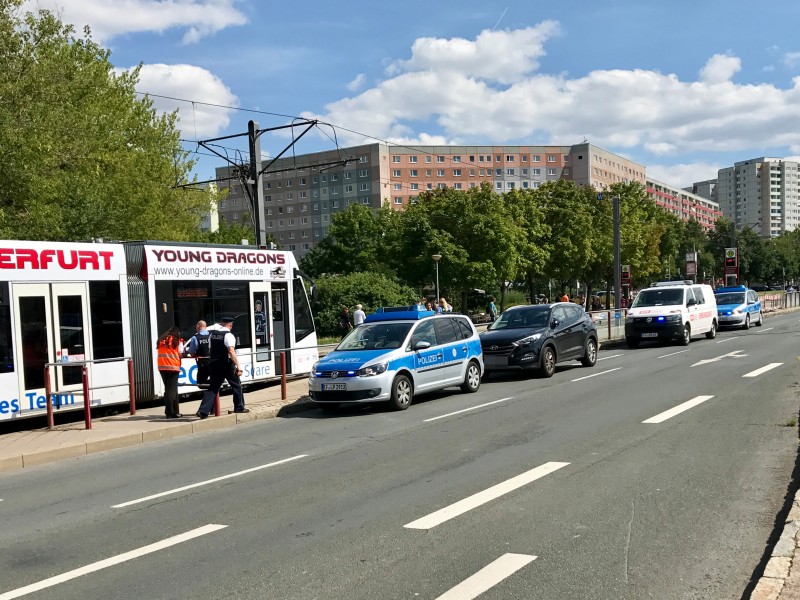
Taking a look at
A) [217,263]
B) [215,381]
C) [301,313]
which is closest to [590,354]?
[301,313]

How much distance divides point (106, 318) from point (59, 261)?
50.8 inches

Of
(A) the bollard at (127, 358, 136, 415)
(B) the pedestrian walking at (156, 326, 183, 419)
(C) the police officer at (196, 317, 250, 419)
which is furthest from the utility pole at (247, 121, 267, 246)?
(C) the police officer at (196, 317, 250, 419)

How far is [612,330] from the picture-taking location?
1201 inches

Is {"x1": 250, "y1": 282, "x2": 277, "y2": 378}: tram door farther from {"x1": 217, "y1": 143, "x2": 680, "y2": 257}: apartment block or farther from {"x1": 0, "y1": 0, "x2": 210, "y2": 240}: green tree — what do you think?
{"x1": 217, "y1": 143, "x2": 680, "y2": 257}: apartment block

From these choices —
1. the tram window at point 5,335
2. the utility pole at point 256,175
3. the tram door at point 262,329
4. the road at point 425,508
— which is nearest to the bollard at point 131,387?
the tram window at point 5,335

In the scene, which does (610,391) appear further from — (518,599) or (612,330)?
(612,330)

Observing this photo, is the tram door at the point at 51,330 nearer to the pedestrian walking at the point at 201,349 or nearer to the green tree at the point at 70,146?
the pedestrian walking at the point at 201,349

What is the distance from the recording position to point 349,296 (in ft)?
132

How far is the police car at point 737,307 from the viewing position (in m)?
32.9

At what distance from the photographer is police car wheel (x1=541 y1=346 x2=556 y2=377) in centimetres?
1733

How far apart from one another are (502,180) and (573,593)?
379ft

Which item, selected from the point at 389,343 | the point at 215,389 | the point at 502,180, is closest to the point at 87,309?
the point at 215,389

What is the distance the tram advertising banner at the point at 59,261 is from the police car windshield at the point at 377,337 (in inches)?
171

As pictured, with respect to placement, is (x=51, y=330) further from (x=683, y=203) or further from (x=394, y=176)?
(x=683, y=203)
